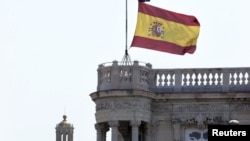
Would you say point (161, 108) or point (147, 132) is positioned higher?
point (161, 108)

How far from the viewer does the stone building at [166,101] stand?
1657 inches

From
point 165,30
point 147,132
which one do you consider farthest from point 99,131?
point 165,30

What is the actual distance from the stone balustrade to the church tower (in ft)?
122

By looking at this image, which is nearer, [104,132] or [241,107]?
[241,107]

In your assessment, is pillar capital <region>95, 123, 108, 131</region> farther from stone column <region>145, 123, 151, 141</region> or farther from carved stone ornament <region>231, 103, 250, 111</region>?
carved stone ornament <region>231, 103, 250, 111</region>

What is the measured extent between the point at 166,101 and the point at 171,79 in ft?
3.26

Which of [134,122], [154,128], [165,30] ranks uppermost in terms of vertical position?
[165,30]

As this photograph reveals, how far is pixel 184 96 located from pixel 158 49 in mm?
2452

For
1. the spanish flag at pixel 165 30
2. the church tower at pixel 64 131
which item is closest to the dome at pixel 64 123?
the church tower at pixel 64 131

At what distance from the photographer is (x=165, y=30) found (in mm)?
A: 44031

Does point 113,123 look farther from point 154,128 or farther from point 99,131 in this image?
point 154,128

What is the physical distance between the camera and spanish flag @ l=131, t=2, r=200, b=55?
43562 mm

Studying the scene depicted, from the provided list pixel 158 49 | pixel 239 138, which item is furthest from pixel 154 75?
pixel 239 138

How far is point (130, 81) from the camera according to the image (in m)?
42.4
